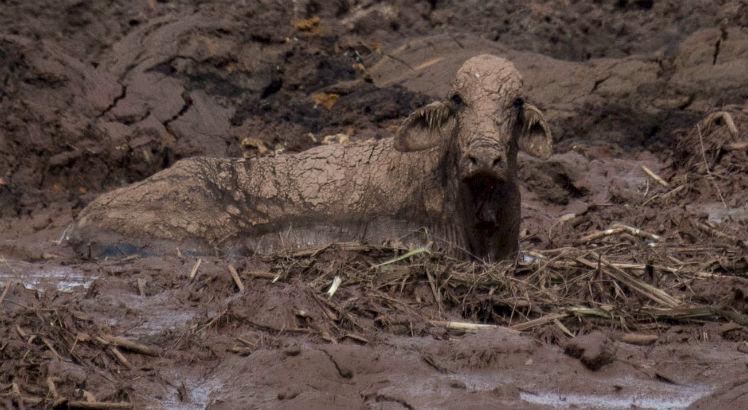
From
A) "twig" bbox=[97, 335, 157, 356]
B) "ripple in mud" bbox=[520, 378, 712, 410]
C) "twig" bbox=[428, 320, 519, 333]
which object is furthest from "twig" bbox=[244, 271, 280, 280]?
"ripple in mud" bbox=[520, 378, 712, 410]

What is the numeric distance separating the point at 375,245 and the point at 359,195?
191 cm

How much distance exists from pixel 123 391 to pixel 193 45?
425 inches

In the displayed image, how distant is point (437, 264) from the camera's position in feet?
26.7

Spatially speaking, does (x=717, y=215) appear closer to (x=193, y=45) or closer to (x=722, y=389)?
(x=722, y=389)

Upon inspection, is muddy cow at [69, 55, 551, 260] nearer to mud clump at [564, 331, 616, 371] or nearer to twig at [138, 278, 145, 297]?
twig at [138, 278, 145, 297]

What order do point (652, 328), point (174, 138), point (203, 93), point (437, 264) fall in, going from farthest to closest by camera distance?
point (203, 93)
point (174, 138)
point (437, 264)
point (652, 328)

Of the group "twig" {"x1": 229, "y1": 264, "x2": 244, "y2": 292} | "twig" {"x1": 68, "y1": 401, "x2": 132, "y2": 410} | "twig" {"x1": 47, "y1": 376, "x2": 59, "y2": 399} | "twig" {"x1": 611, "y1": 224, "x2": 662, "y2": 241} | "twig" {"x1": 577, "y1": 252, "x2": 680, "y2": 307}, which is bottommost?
"twig" {"x1": 611, "y1": 224, "x2": 662, "y2": 241}

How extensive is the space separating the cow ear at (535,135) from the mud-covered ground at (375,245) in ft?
2.35

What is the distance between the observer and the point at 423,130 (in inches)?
380

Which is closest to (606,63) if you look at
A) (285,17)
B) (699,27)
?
(699,27)

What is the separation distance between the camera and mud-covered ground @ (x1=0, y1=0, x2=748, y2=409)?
20.8 ft

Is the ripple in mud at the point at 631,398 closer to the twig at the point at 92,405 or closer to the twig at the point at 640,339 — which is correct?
the twig at the point at 640,339

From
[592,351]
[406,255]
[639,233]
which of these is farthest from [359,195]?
[592,351]

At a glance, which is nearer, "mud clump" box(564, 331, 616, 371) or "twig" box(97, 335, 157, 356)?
"mud clump" box(564, 331, 616, 371)
